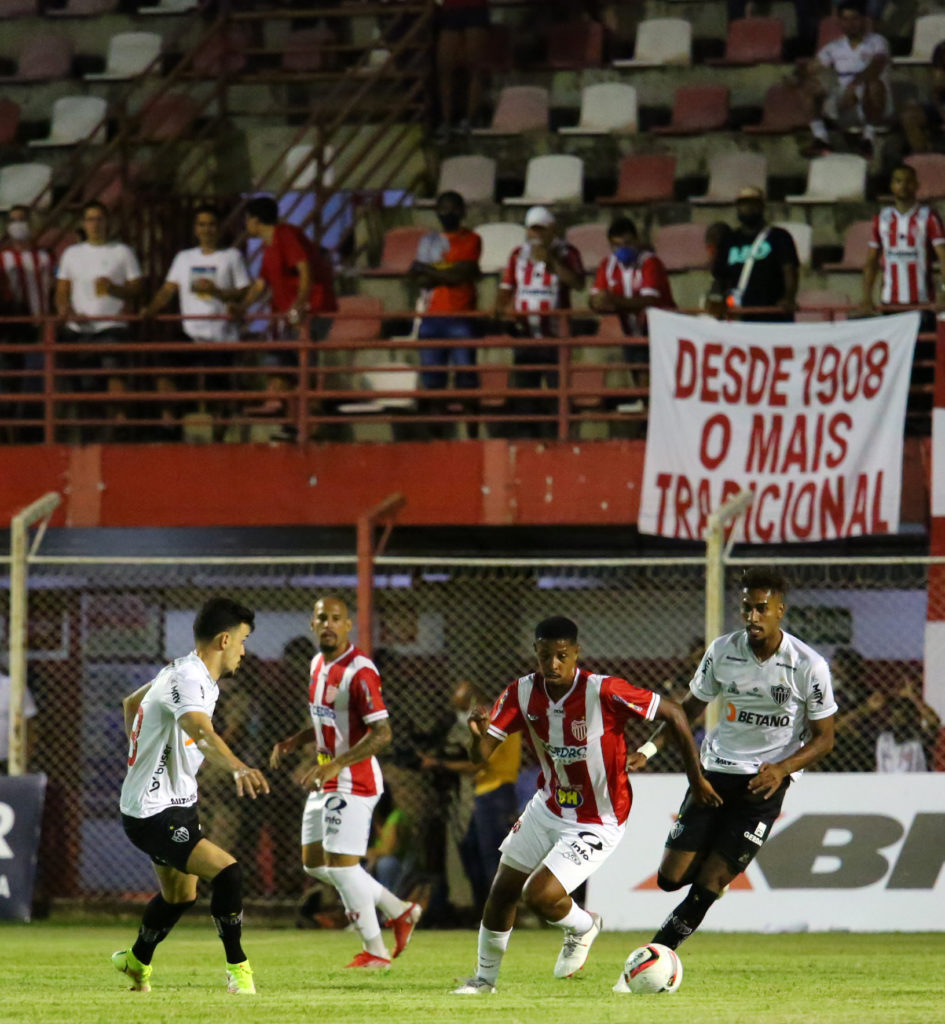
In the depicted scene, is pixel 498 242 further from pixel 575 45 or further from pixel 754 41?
pixel 754 41

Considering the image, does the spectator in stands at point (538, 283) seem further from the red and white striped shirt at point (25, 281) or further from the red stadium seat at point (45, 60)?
the red stadium seat at point (45, 60)

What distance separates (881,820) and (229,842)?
5.08 metres

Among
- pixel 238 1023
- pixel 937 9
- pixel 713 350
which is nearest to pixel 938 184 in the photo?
pixel 937 9

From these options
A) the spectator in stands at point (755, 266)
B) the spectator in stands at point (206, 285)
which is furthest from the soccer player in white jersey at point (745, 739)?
the spectator in stands at point (206, 285)

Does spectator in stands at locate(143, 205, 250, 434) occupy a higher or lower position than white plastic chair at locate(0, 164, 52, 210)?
lower

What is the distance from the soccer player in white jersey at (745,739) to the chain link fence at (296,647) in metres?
6.22

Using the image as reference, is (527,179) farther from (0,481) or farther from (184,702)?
(184,702)

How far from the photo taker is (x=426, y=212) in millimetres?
21406

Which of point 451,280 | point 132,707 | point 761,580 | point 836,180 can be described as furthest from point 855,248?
point 132,707

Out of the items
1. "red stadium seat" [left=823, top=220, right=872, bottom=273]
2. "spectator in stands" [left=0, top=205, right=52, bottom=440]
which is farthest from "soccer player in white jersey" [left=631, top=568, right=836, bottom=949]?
"spectator in stands" [left=0, top=205, right=52, bottom=440]

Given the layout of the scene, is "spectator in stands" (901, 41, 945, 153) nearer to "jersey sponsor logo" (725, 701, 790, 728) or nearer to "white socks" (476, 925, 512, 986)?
"jersey sponsor logo" (725, 701, 790, 728)

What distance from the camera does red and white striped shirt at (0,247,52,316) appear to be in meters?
18.7

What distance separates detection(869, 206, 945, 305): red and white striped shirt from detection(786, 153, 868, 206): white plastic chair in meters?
3.80

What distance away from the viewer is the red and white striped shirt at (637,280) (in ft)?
55.4
